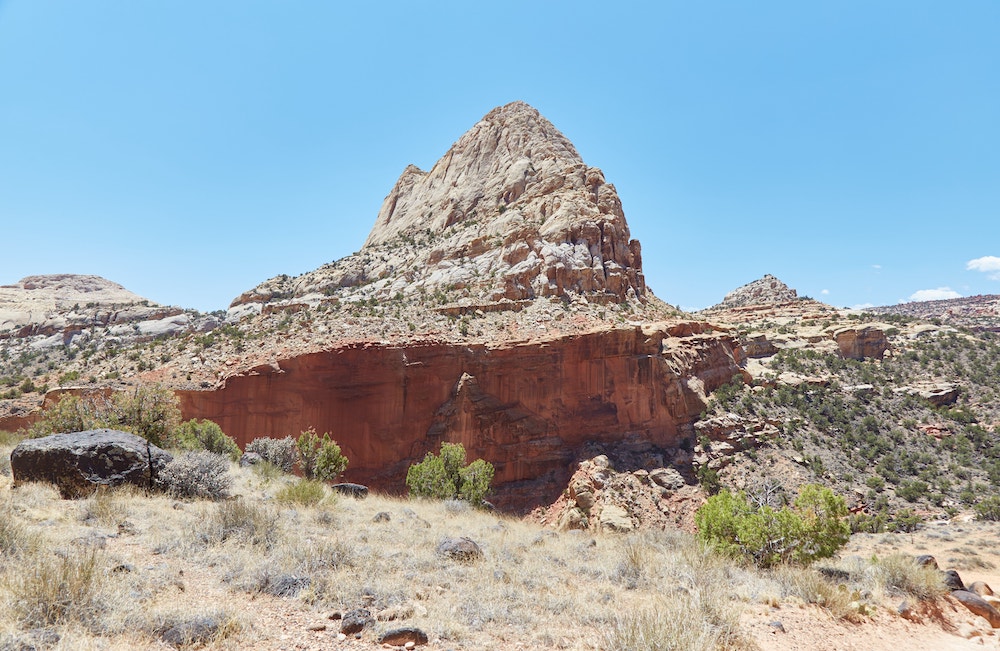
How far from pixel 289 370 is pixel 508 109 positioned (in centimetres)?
4037

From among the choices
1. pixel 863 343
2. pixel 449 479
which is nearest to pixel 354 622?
pixel 449 479

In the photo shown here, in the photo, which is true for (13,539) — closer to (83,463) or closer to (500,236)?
(83,463)

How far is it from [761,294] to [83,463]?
296ft

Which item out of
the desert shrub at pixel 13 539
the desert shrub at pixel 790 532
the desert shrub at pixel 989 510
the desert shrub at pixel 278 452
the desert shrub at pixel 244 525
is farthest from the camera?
the desert shrub at pixel 989 510

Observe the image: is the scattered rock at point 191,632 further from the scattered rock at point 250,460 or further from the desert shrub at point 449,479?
the scattered rock at point 250,460

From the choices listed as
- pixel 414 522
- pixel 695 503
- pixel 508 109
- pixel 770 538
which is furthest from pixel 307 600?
pixel 508 109

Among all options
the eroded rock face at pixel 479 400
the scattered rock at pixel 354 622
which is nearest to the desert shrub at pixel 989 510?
the eroded rock face at pixel 479 400

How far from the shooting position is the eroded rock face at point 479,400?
26.0 meters

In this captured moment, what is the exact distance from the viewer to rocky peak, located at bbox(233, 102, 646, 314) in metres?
34.0

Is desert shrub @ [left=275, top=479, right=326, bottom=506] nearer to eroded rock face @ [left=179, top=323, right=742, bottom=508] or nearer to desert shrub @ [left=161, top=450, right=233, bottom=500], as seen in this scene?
desert shrub @ [left=161, top=450, right=233, bottom=500]

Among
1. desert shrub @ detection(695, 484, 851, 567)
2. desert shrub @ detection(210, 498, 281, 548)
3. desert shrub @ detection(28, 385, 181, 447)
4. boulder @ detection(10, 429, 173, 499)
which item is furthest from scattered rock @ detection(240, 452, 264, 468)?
desert shrub @ detection(695, 484, 851, 567)

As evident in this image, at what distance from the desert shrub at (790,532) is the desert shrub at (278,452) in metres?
15.1

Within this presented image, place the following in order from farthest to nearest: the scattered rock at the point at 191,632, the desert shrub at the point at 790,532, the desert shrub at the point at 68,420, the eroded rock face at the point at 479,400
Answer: the eroded rock face at the point at 479,400
the desert shrub at the point at 68,420
the desert shrub at the point at 790,532
the scattered rock at the point at 191,632

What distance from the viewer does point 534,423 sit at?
28.4 metres
